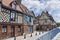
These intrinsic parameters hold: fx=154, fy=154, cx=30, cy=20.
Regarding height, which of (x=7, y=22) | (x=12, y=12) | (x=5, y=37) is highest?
(x=12, y=12)

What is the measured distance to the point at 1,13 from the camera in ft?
86.0

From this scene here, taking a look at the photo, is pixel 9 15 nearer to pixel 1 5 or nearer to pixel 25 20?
pixel 1 5

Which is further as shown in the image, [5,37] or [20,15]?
[20,15]

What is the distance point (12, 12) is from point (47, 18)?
140ft

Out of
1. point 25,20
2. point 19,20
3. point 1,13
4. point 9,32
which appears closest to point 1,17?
point 1,13

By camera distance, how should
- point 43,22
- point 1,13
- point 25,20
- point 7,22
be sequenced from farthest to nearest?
point 43,22 < point 25,20 < point 7,22 < point 1,13

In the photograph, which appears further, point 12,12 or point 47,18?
point 47,18

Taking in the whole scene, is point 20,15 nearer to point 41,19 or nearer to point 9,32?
point 9,32

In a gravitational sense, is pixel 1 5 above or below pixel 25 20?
above

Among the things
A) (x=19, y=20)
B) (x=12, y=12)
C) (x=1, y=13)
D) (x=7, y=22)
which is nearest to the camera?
(x=1, y=13)

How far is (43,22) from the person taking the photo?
71.2m

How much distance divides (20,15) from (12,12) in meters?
5.15

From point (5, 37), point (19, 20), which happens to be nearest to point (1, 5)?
point (5, 37)

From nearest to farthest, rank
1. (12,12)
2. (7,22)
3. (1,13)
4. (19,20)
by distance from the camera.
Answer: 1. (1,13)
2. (7,22)
3. (12,12)
4. (19,20)
